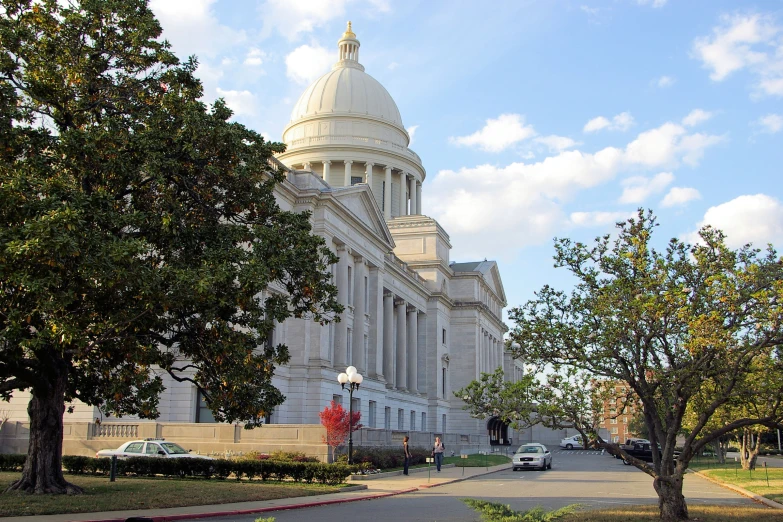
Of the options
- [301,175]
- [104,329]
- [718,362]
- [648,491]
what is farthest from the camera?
[301,175]

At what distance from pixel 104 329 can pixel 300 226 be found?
6561mm

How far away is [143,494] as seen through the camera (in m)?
22.3

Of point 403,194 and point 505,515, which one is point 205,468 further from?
point 403,194

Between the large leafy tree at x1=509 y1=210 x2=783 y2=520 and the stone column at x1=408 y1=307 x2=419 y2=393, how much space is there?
5945cm

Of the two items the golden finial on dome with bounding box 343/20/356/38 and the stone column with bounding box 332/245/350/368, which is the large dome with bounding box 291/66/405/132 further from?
the stone column with bounding box 332/245/350/368

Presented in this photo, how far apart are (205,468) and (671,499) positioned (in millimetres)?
17834

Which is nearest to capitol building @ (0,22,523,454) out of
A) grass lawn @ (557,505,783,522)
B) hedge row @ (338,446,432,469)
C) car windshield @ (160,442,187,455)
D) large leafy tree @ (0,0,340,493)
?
hedge row @ (338,446,432,469)

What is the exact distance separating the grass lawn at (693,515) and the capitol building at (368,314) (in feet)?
63.6

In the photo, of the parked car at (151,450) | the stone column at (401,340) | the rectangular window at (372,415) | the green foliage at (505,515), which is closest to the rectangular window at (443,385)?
the stone column at (401,340)

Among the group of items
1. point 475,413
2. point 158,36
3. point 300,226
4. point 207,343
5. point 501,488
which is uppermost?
point 158,36

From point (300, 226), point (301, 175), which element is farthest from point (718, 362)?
point (301, 175)

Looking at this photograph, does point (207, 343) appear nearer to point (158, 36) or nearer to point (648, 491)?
point (158, 36)

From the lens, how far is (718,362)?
684 inches

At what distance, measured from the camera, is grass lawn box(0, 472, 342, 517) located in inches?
750
